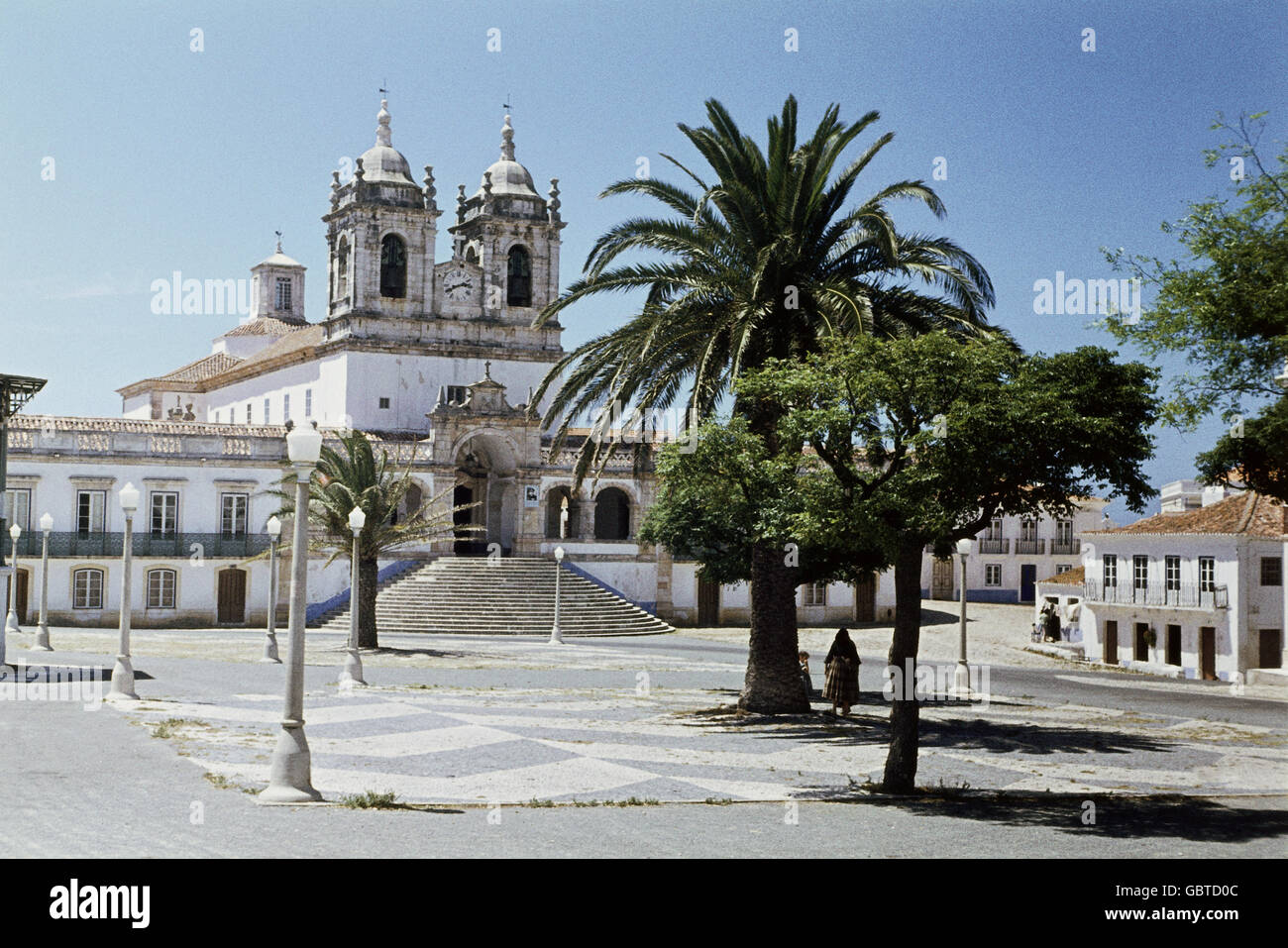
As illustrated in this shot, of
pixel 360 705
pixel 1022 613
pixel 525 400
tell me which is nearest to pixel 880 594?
pixel 1022 613

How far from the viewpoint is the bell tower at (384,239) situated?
56344 millimetres

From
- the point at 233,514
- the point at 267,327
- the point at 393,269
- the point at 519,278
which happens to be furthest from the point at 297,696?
the point at 267,327

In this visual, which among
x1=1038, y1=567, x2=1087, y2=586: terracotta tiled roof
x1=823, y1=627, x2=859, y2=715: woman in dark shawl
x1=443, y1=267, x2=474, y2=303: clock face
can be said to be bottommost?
x1=823, y1=627, x2=859, y2=715: woman in dark shawl

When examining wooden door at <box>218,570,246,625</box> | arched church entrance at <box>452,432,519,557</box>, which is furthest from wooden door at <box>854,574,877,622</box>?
wooden door at <box>218,570,246,625</box>

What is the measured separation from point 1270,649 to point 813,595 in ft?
62.1

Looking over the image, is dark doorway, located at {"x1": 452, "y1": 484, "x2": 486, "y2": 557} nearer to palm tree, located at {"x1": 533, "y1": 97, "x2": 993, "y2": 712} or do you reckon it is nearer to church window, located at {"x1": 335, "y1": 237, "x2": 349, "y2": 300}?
church window, located at {"x1": 335, "y1": 237, "x2": 349, "y2": 300}

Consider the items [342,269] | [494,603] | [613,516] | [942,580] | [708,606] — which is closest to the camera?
[494,603]

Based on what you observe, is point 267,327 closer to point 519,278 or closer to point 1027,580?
point 519,278

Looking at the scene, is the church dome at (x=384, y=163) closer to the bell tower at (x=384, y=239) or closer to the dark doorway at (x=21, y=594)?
the bell tower at (x=384, y=239)

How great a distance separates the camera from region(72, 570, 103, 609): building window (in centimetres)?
4578

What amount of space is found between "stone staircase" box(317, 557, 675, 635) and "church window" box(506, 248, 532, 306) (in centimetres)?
1342

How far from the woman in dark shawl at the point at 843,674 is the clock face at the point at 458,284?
38.6 metres

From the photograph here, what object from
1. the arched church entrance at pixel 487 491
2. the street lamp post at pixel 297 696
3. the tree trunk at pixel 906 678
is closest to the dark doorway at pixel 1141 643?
the arched church entrance at pixel 487 491

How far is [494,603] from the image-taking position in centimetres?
4744
